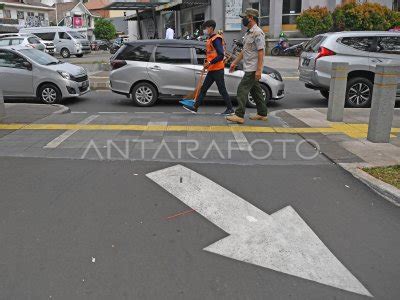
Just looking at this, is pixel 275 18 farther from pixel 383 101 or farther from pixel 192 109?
pixel 383 101

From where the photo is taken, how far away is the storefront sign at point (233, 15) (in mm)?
30656

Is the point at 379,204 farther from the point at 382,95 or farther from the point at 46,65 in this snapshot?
the point at 46,65

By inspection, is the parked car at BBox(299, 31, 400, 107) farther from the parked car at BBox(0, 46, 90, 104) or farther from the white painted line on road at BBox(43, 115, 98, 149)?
the parked car at BBox(0, 46, 90, 104)

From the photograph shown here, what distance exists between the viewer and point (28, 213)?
4.21 metres

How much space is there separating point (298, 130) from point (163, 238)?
4725 millimetres

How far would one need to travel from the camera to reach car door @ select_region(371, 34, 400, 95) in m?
10.3

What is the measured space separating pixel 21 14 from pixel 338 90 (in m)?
61.0

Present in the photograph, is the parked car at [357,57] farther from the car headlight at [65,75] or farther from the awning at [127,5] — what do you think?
the awning at [127,5]

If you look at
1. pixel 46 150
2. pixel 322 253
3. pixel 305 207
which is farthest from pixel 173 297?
pixel 46 150

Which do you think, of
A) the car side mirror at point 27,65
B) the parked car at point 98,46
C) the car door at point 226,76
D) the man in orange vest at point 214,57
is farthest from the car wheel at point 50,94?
the parked car at point 98,46

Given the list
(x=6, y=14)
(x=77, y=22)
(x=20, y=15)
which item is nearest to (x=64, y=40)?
(x=6, y=14)

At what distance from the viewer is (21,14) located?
59.7 meters

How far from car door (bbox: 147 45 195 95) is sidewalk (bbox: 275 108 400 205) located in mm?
2419

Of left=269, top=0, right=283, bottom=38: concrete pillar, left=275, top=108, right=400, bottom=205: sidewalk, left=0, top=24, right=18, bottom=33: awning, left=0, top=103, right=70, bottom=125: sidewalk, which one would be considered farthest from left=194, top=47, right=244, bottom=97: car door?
left=0, top=24, right=18, bottom=33: awning
